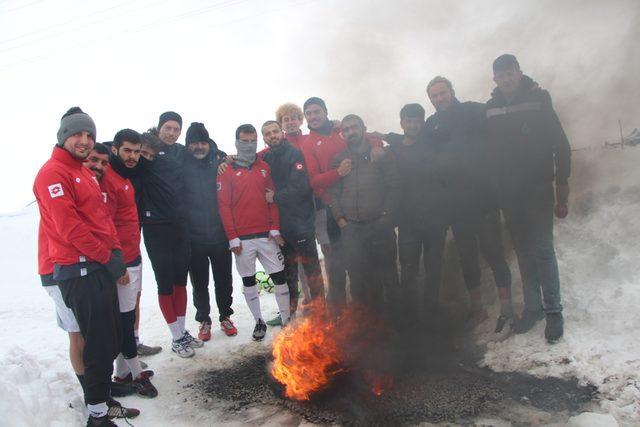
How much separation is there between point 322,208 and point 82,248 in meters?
3.38

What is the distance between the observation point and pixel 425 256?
532 centimetres

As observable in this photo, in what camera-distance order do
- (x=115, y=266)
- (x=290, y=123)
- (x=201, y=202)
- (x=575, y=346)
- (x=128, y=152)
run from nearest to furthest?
(x=115, y=266)
(x=575, y=346)
(x=128, y=152)
(x=201, y=202)
(x=290, y=123)

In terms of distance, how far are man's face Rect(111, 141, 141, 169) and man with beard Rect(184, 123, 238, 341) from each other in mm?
896

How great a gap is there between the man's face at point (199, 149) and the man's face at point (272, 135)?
869 mm

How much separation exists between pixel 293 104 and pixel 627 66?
4654 mm

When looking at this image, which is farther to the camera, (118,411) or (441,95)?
(441,95)

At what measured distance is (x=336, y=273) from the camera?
5.56 meters

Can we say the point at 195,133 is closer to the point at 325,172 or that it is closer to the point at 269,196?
the point at 269,196

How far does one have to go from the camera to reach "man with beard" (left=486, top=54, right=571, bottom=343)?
14.8ft

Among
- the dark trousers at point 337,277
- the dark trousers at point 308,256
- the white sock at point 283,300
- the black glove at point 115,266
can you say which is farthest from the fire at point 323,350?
the black glove at point 115,266

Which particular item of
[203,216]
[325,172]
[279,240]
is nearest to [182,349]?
[203,216]

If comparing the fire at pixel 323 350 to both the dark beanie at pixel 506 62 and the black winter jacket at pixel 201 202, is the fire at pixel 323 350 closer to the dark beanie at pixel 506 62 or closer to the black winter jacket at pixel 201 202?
the black winter jacket at pixel 201 202

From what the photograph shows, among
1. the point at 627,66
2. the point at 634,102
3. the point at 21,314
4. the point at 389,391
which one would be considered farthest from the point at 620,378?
the point at 21,314

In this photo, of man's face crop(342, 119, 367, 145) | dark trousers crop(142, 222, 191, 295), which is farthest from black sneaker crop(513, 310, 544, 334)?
dark trousers crop(142, 222, 191, 295)
